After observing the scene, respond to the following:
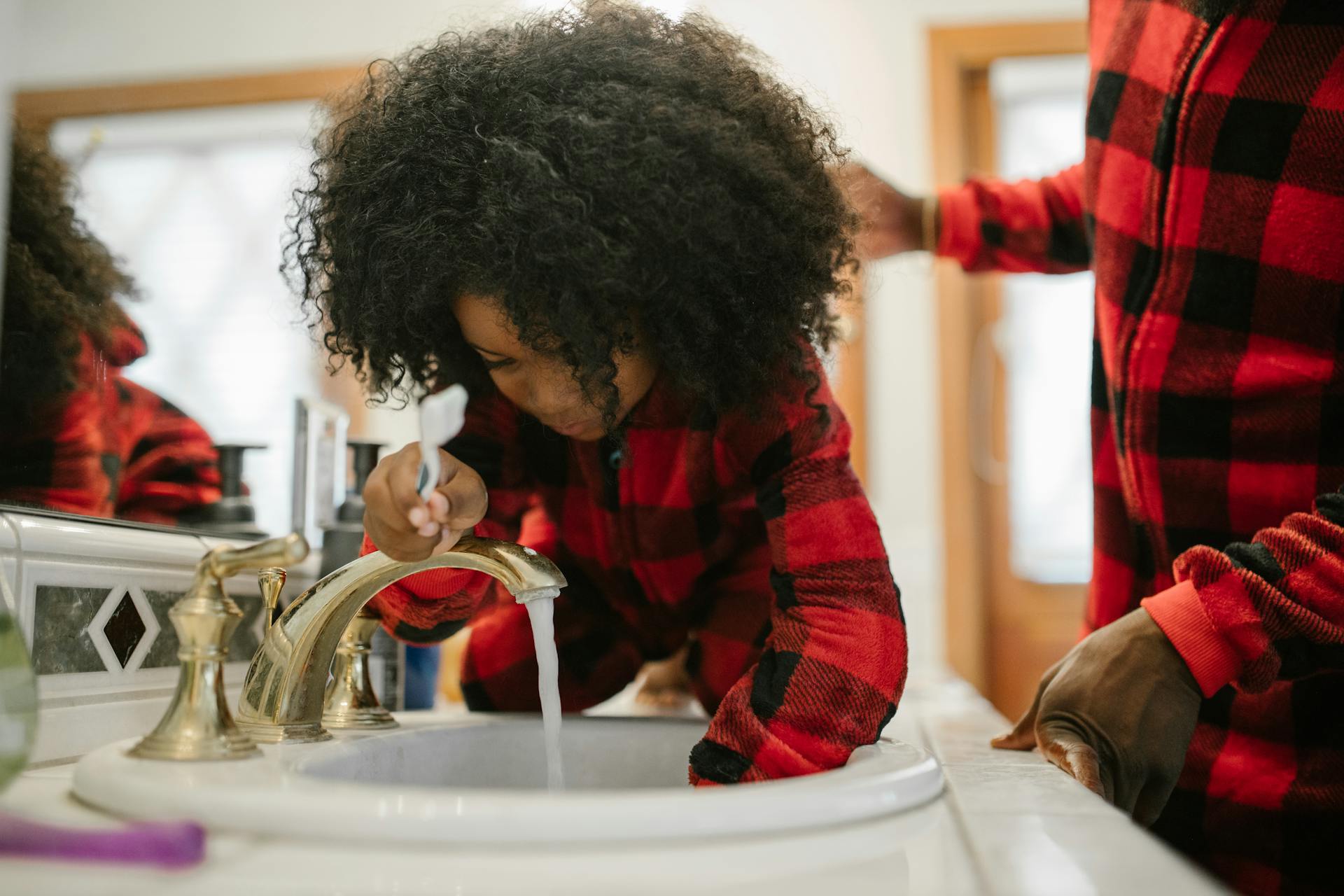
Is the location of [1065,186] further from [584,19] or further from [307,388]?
[307,388]

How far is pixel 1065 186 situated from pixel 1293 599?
551 millimetres

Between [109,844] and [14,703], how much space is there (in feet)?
0.34

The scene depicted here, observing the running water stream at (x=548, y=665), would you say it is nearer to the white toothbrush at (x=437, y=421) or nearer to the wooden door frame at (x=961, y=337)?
the white toothbrush at (x=437, y=421)

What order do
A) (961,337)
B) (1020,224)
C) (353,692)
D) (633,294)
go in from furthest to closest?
(961,337) → (1020,224) → (353,692) → (633,294)

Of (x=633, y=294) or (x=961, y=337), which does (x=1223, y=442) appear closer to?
(x=633, y=294)

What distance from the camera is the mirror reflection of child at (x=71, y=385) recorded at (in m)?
0.71

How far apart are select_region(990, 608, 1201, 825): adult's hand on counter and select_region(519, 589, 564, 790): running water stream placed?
30 cm

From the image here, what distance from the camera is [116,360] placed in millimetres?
808

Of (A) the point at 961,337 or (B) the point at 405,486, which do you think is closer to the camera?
(B) the point at 405,486

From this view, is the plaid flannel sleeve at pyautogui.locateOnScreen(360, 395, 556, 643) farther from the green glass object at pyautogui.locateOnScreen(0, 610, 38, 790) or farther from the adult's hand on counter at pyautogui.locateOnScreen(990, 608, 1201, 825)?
the adult's hand on counter at pyautogui.locateOnScreen(990, 608, 1201, 825)

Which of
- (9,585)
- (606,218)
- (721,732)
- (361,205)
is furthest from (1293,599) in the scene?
(9,585)

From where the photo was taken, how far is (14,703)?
0.43 meters

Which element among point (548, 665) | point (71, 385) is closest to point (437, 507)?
point (548, 665)

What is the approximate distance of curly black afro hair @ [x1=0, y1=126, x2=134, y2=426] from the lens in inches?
27.9
